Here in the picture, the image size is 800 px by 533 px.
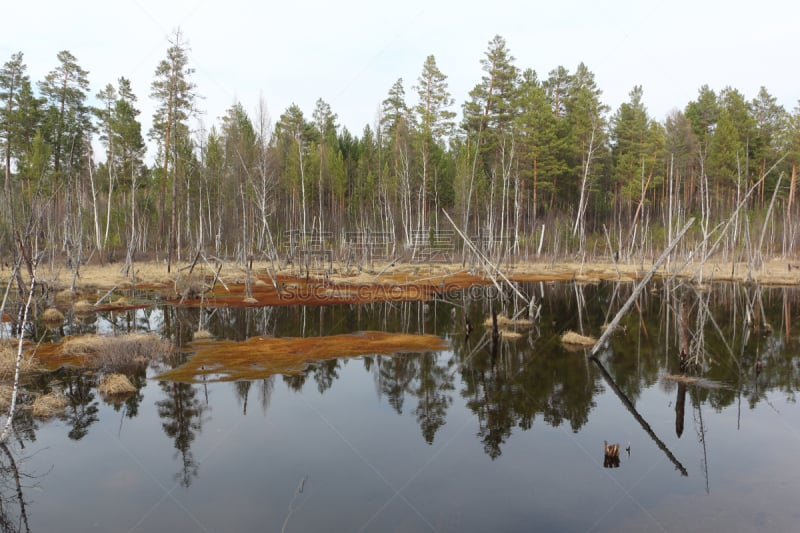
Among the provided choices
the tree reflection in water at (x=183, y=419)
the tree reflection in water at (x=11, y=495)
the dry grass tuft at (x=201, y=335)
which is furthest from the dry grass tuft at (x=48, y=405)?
the dry grass tuft at (x=201, y=335)

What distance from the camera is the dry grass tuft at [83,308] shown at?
23.0 m

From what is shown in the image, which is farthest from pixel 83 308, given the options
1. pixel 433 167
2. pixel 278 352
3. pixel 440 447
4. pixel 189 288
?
pixel 433 167

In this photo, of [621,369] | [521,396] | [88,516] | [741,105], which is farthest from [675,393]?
[741,105]

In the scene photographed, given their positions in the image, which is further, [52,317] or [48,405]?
[52,317]

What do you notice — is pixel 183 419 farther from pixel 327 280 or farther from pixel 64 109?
pixel 64 109

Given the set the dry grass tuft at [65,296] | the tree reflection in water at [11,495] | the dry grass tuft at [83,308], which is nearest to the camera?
the tree reflection in water at [11,495]

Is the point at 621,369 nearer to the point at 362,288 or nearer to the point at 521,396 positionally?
the point at 521,396

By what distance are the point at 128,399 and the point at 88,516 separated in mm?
5110

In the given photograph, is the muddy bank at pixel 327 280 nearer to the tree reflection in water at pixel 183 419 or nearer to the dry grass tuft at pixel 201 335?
the dry grass tuft at pixel 201 335

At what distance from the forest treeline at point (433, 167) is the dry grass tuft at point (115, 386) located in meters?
32.8

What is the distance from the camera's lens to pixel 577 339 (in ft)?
59.8

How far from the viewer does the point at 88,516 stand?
7660mm

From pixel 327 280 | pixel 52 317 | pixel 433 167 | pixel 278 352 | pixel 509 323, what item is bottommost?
pixel 278 352

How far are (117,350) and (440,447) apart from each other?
10.5m
